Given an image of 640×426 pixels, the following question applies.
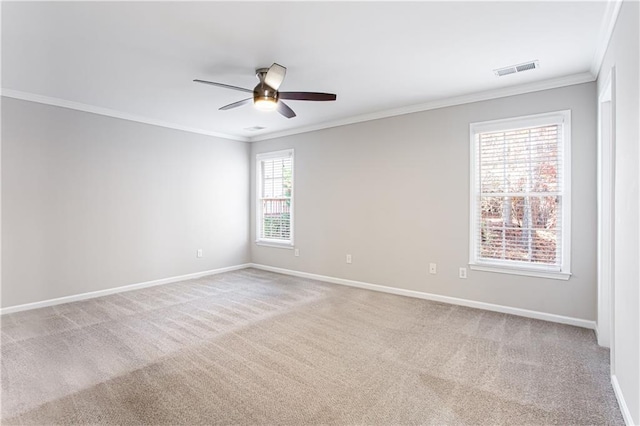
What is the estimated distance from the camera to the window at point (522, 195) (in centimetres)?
368

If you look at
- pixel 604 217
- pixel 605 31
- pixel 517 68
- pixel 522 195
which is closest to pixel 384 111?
pixel 517 68

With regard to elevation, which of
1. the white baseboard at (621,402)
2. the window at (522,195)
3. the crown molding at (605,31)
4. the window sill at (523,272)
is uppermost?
the crown molding at (605,31)

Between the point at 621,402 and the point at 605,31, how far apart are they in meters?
2.68

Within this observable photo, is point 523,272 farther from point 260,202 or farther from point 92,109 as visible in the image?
point 92,109

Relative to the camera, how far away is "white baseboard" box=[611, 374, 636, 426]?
1912mm

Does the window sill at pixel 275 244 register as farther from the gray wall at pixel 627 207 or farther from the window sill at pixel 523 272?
the gray wall at pixel 627 207

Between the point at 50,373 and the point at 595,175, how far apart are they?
527 cm

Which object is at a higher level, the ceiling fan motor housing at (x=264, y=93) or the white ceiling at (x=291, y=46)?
the white ceiling at (x=291, y=46)

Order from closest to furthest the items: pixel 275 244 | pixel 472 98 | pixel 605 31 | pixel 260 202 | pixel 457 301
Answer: pixel 605 31, pixel 472 98, pixel 457 301, pixel 275 244, pixel 260 202

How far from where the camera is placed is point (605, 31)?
8.55 ft

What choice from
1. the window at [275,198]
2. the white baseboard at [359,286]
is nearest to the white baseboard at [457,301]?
the white baseboard at [359,286]

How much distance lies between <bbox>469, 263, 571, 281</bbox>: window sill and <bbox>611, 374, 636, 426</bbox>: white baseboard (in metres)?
1.45

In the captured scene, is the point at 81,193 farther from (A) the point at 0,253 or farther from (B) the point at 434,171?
(B) the point at 434,171

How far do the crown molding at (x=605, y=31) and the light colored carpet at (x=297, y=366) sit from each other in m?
2.61
